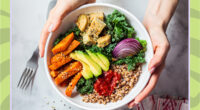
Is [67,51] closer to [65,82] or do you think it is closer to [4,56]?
[65,82]

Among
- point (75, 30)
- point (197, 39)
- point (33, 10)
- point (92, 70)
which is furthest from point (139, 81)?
point (33, 10)

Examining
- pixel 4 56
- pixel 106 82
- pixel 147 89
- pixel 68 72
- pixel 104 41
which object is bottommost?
pixel 147 89

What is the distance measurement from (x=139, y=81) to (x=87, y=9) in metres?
0.62

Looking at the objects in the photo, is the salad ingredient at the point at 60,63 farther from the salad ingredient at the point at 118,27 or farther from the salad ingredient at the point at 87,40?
the salad ingredient at the point at 118,27

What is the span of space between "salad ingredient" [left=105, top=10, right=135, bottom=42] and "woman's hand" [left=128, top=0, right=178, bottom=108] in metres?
0.17

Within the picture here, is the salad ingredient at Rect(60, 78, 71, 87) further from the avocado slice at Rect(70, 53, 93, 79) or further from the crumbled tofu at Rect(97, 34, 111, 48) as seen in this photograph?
the crumbled tofu at Rect(97, 34, 111, 48)

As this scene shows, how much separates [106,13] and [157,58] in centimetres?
48

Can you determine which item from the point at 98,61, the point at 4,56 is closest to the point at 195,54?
the point at 98,61

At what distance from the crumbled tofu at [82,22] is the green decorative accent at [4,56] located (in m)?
0.52

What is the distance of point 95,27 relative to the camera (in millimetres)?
1488

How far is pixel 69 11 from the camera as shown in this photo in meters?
1.55

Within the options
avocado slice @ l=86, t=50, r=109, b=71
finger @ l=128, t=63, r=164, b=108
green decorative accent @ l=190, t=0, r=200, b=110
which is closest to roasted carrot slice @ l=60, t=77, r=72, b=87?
avocado slice @ l=86, t=50, r=109, b=71

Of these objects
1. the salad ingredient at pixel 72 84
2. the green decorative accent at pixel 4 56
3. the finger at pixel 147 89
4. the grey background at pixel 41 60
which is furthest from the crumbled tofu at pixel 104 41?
the green decorative accent at pixel 4 56

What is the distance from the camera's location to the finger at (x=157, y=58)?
1.46m
